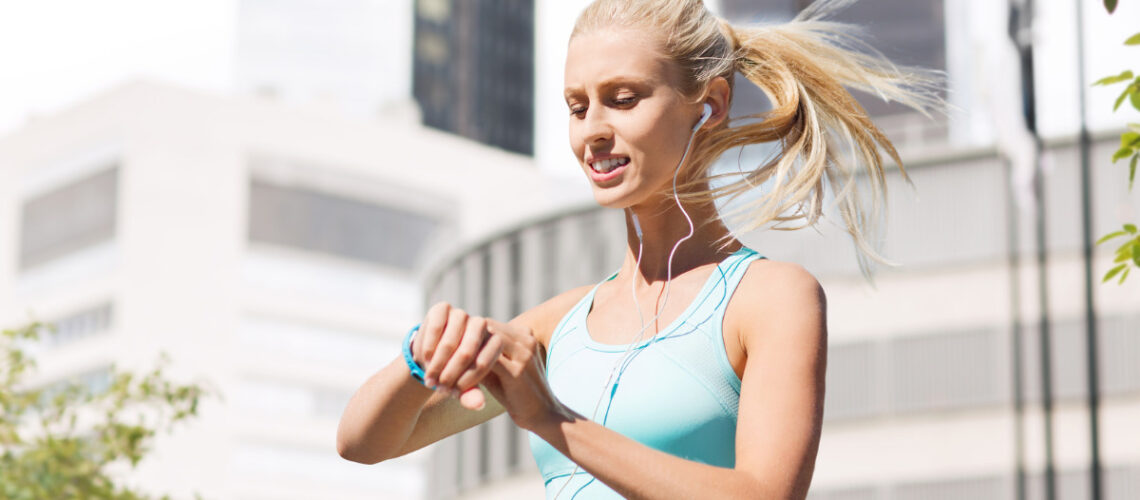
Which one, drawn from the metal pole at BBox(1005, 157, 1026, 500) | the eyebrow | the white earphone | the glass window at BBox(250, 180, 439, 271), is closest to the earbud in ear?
the white earphone

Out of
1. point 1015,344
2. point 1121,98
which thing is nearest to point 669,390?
point 1121,98

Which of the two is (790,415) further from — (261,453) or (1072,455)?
(261,453)

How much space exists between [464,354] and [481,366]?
0.03 metres

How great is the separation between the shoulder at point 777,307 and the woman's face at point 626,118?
0.83ft

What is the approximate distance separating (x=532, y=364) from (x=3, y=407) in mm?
7252

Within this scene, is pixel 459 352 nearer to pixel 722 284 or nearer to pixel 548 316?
pixel 722 284

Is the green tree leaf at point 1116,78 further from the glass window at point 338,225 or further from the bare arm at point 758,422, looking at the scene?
the glass window at point 338,225

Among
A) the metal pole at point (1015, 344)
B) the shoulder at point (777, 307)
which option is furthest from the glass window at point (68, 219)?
the shoulder at point (777, 307)

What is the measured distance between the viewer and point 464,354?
203 cm

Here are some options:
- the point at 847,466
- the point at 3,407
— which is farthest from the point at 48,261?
the point at 3,407

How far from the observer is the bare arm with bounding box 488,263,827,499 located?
2.13 m

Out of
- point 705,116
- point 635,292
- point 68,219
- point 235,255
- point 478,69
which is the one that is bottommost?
point 635,292

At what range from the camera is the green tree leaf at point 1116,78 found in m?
3.50

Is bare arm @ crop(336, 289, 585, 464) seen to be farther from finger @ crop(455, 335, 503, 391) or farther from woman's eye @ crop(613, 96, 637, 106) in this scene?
woman's eye @ crop(613, 96, 637, 106)
